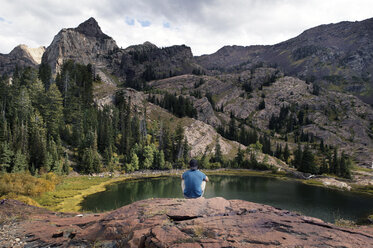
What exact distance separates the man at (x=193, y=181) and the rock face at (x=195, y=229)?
0.54 m

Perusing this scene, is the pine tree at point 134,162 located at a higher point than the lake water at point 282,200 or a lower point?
higher

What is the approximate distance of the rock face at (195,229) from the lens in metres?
7.11

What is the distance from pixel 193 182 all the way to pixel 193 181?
0.06m

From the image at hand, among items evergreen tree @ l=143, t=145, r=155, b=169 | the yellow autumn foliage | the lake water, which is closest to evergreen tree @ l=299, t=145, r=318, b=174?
the lake water

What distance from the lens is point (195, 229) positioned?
7.94 m

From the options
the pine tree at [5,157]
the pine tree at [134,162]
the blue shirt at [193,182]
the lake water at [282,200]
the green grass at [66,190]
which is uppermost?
the blue shirt at [193,182]

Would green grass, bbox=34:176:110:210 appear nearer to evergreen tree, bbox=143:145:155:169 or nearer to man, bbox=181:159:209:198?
evergreen tree, bbox=143:145:155:169

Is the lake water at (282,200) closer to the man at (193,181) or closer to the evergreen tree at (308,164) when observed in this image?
the evergreen tree at (308,164)

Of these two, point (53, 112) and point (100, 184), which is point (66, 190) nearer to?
point (100, 184)

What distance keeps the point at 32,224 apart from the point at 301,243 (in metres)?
14.5

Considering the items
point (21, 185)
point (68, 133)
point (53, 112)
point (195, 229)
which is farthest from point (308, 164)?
point (53, 112)

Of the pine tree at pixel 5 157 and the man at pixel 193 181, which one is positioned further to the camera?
the pine tree at pixel 5 157

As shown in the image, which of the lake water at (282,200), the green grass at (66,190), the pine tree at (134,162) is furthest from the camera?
the pine tree at (134,162)

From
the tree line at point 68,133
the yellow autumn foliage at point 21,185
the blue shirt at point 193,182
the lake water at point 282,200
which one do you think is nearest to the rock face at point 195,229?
the blue shirt at point 193,182
